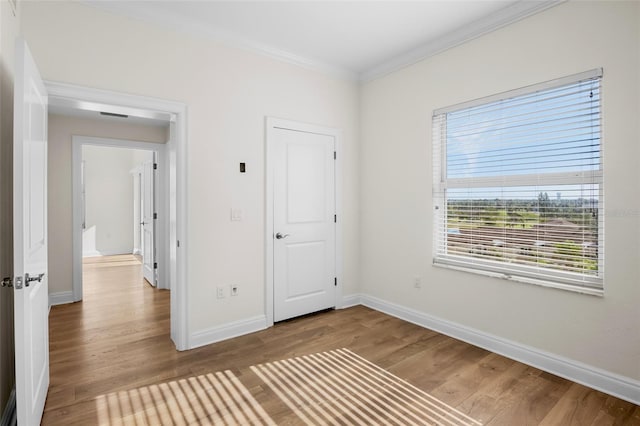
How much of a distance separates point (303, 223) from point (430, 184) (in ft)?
4.59

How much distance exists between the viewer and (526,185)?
8.64 feet

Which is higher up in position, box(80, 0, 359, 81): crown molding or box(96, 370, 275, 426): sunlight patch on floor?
box(80, 0, 359, 81): crown molding

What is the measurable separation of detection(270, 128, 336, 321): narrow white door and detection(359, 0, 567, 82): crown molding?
39.4 inches

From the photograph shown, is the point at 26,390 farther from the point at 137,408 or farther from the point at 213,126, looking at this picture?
the point at 213,126

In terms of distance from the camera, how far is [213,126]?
9.81ft

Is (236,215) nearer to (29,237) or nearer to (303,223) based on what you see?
(303,223)

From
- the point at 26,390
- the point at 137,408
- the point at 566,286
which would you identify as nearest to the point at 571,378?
the point at 566,286

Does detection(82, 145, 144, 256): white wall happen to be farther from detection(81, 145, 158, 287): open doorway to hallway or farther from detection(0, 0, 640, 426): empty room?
detection(0, 0, 640, 426): empty room

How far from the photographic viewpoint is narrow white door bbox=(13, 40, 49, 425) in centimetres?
150

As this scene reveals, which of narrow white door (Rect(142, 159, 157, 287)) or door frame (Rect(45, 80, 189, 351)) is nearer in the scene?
door frame (Rect(45, 80, 189, 351))

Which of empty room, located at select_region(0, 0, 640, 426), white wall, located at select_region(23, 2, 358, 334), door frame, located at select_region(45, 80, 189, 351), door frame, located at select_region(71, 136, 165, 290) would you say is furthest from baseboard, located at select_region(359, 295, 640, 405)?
door frame, located at select_region(71, 136, 165, 290)

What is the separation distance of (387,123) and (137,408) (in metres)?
3.40

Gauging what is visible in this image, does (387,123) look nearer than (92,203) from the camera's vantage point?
Yes

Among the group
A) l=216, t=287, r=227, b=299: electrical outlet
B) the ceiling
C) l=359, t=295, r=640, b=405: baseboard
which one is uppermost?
the ceiling
